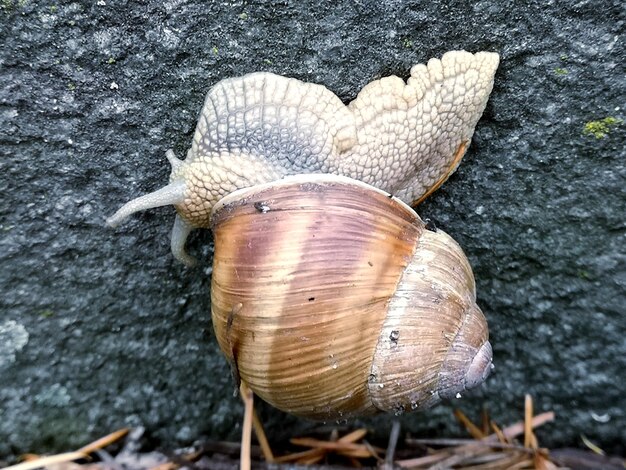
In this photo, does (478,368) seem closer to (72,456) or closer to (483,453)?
(483,453)

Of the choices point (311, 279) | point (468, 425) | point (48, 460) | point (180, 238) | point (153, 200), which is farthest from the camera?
point (468, 425)

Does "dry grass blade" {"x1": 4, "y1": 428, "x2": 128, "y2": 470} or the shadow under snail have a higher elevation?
the shadow under snail

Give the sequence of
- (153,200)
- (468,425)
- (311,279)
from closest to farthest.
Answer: (311,279) → (153,200) → (468,425)

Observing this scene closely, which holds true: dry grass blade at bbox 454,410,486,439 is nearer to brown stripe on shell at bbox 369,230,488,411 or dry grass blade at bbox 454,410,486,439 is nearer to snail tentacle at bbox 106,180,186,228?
brown stripe on shell at bbox 369,230,488,411

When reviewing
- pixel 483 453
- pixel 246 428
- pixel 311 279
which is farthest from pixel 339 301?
pixel 483 453

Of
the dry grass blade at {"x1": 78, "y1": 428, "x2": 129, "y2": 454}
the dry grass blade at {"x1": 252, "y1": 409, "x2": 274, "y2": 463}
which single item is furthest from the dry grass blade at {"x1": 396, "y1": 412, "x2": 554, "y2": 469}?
the dry grass blade at {"x1": 78, "y1": 428, "x2": 129, "y2": 454}

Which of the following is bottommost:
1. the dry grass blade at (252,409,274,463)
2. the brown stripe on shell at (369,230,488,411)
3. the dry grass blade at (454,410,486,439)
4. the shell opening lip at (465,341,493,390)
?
the dry grass blade at (454,410,486,439)

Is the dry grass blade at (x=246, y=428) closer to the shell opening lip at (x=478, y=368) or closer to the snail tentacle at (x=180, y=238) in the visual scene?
the snail tentacle at (x=180, y=238)

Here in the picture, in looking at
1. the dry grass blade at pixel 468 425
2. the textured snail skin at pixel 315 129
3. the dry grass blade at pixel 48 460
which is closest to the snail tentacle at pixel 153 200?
the textured snail skin at pixel 315 129

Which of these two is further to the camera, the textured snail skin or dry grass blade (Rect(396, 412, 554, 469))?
dry grass blade (Rect(396, 412, 554, 469))
